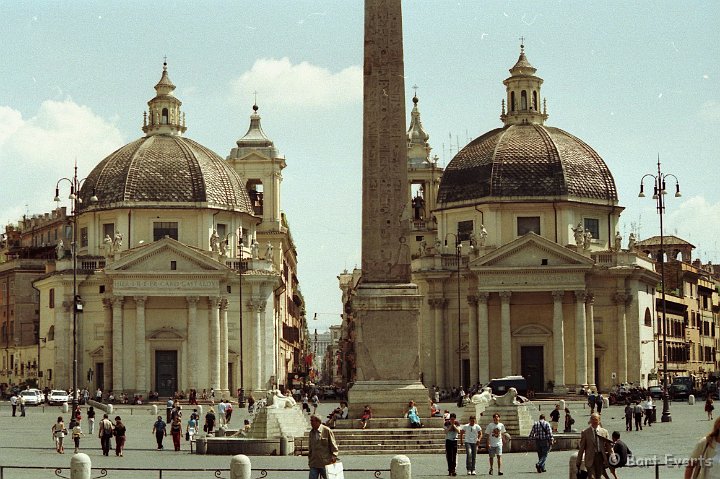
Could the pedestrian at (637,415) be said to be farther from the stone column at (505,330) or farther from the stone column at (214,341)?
the stone column at (214,341)

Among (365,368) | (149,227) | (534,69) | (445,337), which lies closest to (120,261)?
(149,227)

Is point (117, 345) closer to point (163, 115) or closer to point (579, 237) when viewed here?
point (163, 115)

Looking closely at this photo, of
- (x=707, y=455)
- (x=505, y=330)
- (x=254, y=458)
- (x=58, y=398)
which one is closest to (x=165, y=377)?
(x=58, y=398)

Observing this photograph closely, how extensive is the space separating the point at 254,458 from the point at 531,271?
52.1 metres

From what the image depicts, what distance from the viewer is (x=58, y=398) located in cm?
8288

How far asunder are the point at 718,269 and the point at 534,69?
85862mm

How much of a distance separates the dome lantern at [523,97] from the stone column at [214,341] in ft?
75.5

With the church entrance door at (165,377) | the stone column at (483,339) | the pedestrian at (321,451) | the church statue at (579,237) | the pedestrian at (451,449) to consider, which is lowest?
the pedestrian at (451,449)

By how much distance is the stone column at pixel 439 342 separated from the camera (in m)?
92.9


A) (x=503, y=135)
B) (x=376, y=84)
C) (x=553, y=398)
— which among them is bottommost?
(x=553, y=398)

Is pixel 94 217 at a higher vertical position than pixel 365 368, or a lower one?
higher

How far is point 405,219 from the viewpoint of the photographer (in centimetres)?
3850

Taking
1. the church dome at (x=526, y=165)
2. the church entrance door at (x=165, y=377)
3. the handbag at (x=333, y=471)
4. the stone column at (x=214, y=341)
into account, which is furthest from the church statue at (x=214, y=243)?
the handbag at (x=333, y=471)

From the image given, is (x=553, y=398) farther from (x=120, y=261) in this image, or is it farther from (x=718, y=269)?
(x=718, y=269)
